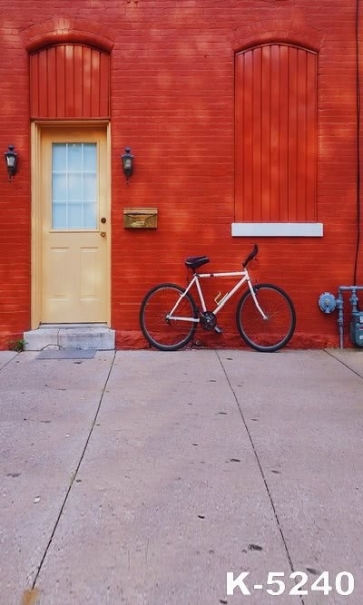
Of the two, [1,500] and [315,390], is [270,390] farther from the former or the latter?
[1,500]

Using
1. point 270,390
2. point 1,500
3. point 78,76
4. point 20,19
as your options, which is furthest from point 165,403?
point 20,19

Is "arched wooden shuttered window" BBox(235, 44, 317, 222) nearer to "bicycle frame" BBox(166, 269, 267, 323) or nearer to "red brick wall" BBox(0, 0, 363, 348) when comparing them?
"red brick wall" BBox(0, 0, 363, 348)

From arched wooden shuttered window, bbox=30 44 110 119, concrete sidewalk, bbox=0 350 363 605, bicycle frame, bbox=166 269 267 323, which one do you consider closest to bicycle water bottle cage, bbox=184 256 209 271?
bicycle frame, bbox=166 269 267 323

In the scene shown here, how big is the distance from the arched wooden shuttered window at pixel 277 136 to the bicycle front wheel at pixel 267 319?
0.94 meters

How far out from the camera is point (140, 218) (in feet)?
22.6

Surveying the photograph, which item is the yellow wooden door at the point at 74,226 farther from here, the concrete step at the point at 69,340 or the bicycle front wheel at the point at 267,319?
the bicycle front wheel at the point at 267,319

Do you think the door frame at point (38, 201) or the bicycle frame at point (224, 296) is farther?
the door frame at point (38, 201)

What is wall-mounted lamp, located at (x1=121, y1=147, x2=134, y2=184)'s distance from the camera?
6.77 metres

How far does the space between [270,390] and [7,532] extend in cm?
295

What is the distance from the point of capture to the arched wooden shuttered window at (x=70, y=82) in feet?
23.0

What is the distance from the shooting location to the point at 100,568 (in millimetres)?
2377

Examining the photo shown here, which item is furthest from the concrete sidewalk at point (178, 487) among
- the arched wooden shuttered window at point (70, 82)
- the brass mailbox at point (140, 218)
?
the arched wooden shuttered window at point (70, 82)

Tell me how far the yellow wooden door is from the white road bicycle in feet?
2.39

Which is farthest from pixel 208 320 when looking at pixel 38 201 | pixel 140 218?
pixel 38 201
